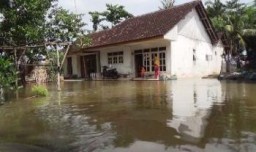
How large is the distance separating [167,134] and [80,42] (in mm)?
14537

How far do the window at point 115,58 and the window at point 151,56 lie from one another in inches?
61.5

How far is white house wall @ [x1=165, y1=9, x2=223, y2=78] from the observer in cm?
2422

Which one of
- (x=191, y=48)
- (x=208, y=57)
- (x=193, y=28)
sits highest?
(x=193, y=28)

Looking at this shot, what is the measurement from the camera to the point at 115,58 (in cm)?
2823

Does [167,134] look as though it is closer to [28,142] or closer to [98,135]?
[98,135]

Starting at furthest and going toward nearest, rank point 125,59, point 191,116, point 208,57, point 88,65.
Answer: point 88,65 → point 208,57 → point 125,59 → point 191,116

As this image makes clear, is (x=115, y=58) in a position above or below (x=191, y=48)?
below

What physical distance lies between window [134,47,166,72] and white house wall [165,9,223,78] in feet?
2.93

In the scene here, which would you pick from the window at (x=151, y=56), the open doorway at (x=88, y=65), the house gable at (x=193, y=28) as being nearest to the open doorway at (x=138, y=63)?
the window at (x=151, y=56)

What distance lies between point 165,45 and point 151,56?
5.20ft

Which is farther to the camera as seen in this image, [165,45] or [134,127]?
[165,45]

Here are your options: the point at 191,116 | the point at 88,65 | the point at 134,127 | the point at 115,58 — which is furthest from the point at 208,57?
the point at 134,127

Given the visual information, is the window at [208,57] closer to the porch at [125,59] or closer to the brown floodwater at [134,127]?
the porch at [125,59]

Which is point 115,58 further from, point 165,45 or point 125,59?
point 165,45
